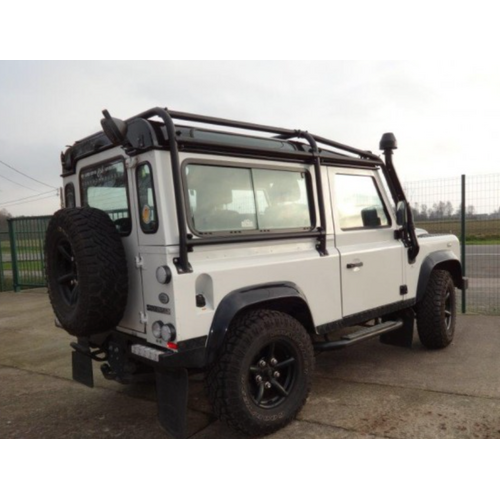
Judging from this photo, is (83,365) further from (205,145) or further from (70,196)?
(205,145)

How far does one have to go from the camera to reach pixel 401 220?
4285 mm

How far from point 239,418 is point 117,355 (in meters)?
1.06

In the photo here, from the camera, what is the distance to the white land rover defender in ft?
9.11

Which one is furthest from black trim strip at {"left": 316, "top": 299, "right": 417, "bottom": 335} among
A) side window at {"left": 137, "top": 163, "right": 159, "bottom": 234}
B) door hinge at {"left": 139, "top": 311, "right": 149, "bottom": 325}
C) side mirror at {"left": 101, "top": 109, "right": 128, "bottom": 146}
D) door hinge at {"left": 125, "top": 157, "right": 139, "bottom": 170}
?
side mirror at {"left": 101, "top": 109, "right": 128, "bottom": 146}

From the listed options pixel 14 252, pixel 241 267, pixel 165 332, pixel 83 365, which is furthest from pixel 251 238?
pixel 14 252

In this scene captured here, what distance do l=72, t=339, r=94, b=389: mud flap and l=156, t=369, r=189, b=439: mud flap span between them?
38.7 inches

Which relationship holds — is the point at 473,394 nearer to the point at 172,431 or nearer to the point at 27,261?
the point at 172,431

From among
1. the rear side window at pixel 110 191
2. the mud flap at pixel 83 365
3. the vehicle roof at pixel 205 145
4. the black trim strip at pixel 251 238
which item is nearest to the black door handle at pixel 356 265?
the black trim strip at pixel 251 238

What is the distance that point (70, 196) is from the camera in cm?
394

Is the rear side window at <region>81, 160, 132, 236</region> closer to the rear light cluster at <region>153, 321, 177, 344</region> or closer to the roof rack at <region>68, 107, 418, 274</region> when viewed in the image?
the roof rack at <region>68, 107, 418, 274</region>

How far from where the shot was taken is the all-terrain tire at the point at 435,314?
4688mm

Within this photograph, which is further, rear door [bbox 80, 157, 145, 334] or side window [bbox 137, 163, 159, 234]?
rear door [bbox 80, 157, 145, 334]

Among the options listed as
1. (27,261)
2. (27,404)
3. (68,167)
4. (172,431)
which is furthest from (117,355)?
(27,261)

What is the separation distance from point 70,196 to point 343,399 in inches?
120
